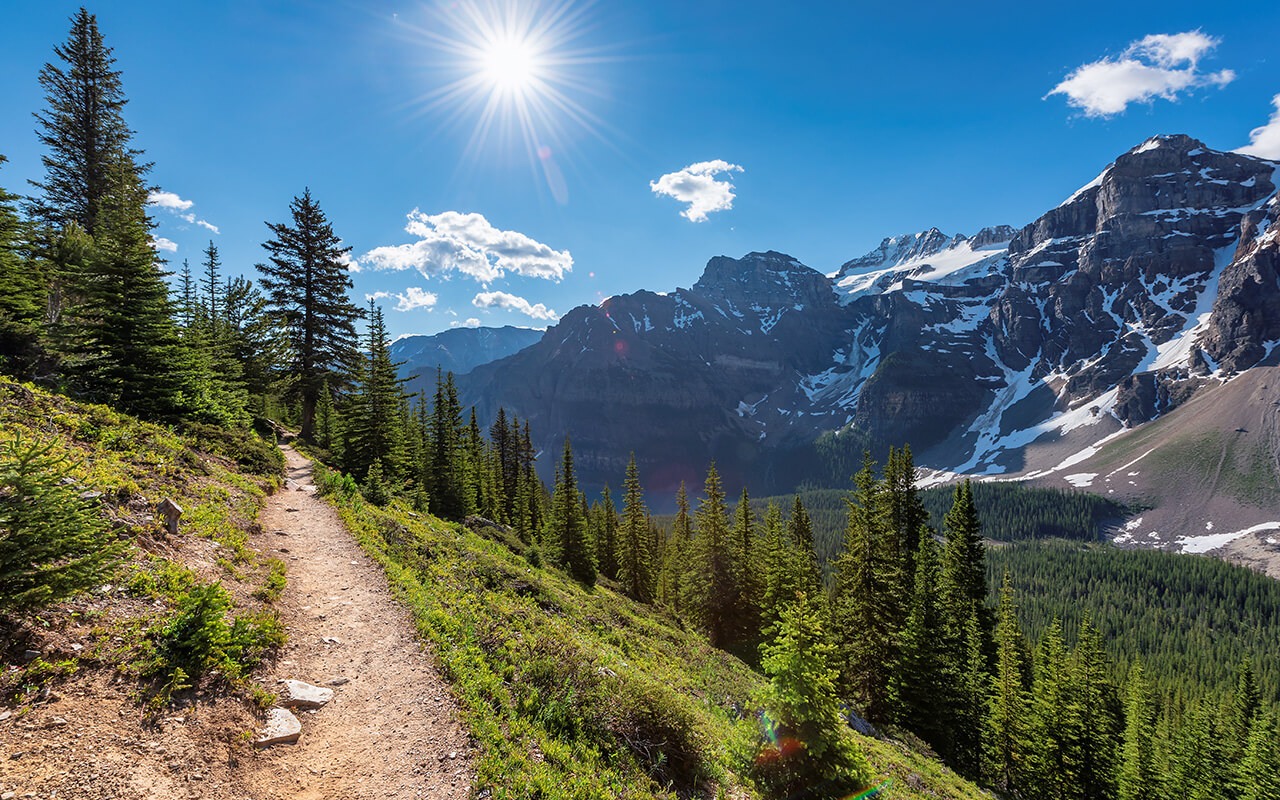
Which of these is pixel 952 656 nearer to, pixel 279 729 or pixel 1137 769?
pixel 1137 769

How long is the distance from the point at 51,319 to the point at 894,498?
49.5m

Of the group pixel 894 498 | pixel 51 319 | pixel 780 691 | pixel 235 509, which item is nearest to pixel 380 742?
pixel 780 691

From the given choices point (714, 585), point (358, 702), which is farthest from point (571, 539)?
point (358, 702)

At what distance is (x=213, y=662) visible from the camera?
6.70m

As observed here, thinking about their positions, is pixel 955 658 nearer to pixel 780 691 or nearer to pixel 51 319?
pixel 780 691

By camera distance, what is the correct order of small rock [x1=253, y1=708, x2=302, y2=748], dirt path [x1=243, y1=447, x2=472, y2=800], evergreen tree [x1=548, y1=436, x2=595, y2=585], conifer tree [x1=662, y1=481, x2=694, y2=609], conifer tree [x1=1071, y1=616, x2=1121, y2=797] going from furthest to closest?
conifer tree [x1=662, y1=481, x2=694, y2=609] → evergreen tree [x1=548, y1=436, x2=595, y2=585] → conifer tree [x1=1071, y1=616, x2=1121, y2=797] → small rock [x1=253, y1=708, x2=302, y2=748] → dirt path [x1=243, y1=447, x2=472, y2=800]

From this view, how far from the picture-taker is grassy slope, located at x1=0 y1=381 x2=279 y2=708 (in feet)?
19.2

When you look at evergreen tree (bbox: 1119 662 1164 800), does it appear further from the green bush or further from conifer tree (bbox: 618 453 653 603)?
the green bush

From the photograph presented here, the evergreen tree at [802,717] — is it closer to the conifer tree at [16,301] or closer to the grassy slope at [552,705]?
the grassy slope at [552,705]

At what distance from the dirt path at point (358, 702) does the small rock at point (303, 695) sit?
6.5 inches

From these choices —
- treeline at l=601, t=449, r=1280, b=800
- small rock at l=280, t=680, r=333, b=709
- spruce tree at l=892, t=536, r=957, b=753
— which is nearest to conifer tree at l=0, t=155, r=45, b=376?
small rock at l=280, t=680, r=333, b=709

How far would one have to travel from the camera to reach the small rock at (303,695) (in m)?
7.06

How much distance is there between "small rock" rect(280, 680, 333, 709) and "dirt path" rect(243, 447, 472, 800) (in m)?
0.16

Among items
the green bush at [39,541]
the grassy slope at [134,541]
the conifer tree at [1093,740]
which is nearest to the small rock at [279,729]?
the grassy slope at [134,541]
